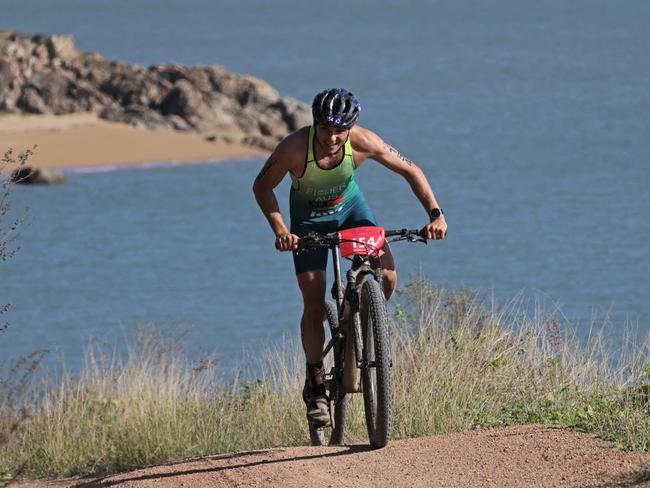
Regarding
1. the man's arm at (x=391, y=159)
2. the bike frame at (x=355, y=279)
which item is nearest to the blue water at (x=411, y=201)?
the man's arm at (x=391, y=159)

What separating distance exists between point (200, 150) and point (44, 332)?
110 feet

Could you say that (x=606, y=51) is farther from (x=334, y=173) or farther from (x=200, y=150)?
(x=334, y=173)

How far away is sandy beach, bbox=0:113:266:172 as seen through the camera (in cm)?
5950

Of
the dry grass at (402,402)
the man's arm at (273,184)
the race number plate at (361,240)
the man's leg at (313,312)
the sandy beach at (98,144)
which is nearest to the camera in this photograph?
the race number plate at (361,240)

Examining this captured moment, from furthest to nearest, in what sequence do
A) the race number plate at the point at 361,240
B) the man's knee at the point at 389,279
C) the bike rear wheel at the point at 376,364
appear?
the man's knee at the point at 389,279 → the race number plate at the point at 361,240 → the bike rear wheel at the point at 376,364

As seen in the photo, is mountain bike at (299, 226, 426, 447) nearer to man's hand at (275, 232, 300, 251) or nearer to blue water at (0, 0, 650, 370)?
man's hand at (275, 232, 300, 251)

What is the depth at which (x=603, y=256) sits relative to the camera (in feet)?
111

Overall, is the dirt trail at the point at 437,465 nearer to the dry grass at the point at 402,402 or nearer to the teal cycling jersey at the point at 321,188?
the dry grass at the point at 402,402

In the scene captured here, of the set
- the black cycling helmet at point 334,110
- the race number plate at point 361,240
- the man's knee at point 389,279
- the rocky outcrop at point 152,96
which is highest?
the rocky outcrop at point 152,96

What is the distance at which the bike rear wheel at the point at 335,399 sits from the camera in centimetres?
852

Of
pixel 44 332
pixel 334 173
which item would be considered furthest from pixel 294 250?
pixel 44 332

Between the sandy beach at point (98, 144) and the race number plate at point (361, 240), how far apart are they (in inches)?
1995

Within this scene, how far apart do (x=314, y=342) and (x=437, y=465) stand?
4.16 ft

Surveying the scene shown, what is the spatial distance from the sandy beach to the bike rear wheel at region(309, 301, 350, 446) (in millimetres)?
49901
